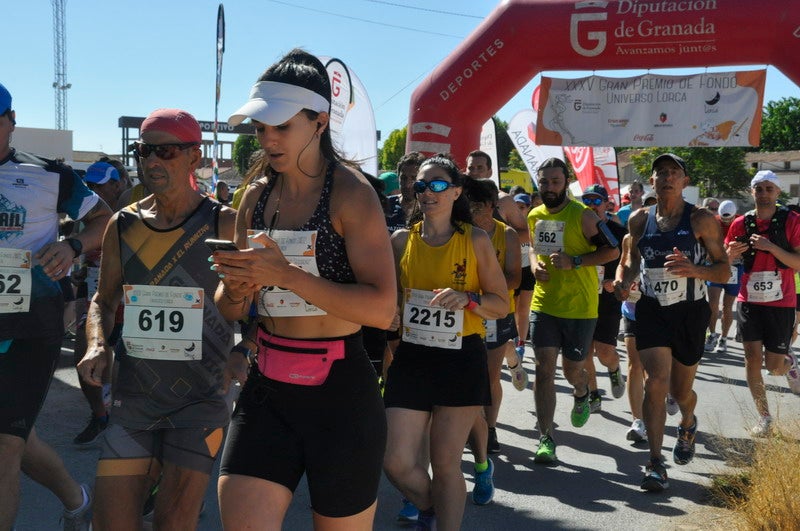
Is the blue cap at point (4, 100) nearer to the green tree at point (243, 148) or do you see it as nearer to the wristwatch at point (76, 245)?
the wristwatch at point (76, 245)

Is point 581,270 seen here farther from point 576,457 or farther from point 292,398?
point 292,398

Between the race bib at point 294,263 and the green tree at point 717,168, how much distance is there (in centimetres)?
6023

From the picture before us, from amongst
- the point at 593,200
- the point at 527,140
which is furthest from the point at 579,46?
the point at 527,140

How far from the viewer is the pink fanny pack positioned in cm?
281

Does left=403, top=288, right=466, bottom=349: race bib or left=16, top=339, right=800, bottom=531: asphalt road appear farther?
left=16, top=339, right=800, bottom=531: asphalt road

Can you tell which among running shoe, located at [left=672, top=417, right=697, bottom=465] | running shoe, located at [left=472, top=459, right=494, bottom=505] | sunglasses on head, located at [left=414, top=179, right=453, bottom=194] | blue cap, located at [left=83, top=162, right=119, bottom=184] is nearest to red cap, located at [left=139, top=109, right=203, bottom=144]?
sunglasses on head, located at [left=414, top=179, right=453, bottom=194]

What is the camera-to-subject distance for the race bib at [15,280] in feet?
12.7

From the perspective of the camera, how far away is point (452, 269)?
15.4 ft

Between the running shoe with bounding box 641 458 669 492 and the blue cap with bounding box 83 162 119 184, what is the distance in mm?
4631

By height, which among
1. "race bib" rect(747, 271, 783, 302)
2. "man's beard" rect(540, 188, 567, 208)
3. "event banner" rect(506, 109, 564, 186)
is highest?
"event banner" rect(506, 109, 564, 186)

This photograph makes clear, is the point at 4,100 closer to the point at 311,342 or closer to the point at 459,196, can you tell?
the point at 311,342

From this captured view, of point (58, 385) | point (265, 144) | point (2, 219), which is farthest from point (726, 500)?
point (58, 385)

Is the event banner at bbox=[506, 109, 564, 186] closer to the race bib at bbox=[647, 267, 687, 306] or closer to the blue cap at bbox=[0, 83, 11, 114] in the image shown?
the race bib at bbox=[647, 267, 687, 306]

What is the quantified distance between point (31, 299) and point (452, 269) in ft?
6.71
